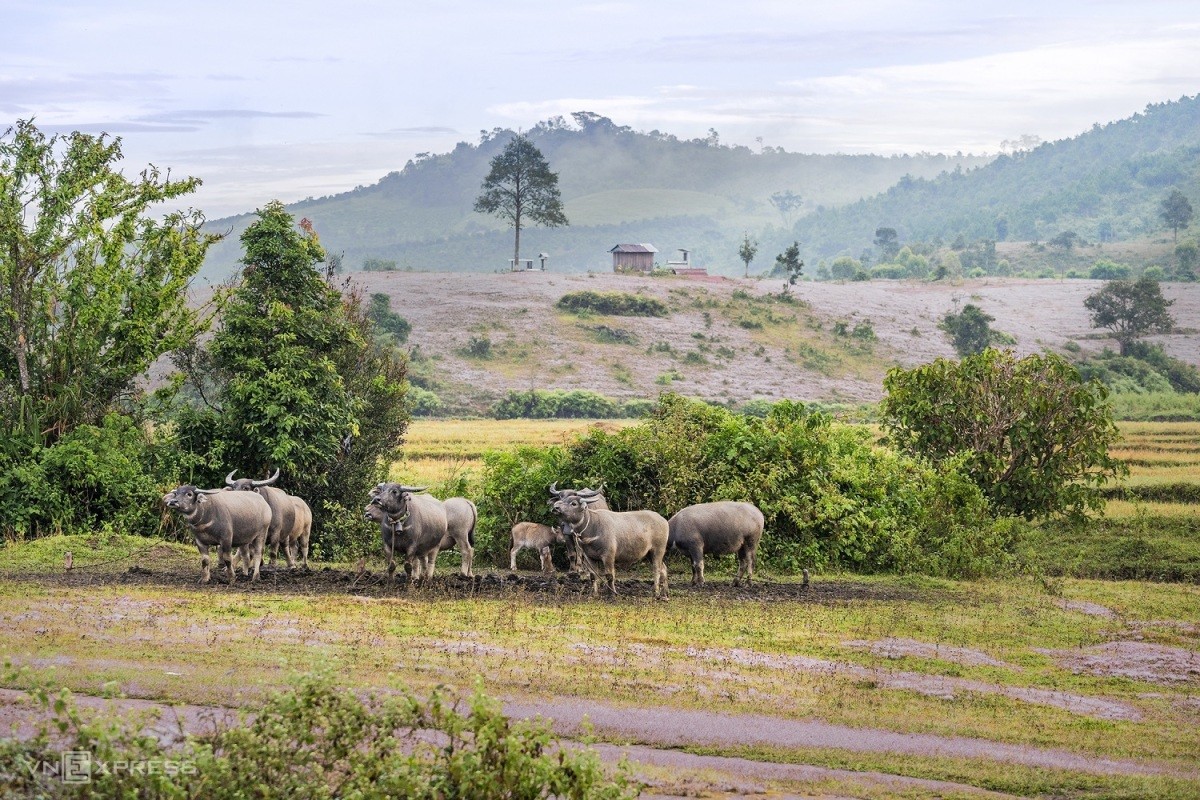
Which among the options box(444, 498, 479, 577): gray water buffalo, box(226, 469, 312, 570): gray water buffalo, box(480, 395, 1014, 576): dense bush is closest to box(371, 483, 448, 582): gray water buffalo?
box(444, 498, 479, 577): gray water buffalo

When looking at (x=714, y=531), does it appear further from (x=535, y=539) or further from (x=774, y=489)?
(x=535, y=539)

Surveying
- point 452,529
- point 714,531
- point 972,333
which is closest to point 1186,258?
point 972,333

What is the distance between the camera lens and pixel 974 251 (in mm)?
167500

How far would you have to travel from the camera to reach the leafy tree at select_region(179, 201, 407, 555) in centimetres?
2622

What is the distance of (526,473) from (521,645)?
970 cm

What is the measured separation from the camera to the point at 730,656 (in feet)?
52.4

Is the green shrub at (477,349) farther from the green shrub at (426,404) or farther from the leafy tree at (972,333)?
the leafy tree at (972,333)

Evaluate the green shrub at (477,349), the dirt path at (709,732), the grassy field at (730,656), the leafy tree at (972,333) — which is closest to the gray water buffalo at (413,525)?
the grassy field at (730,656)

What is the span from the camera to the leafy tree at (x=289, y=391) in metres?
26.2

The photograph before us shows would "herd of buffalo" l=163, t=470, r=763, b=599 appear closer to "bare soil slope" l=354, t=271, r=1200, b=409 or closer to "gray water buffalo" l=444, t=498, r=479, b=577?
"gray water buffalo" l=444, t=498, r=479, b=577

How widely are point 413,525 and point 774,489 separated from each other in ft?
25.1

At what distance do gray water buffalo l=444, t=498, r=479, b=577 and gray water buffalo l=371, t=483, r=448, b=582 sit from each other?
0.25 m

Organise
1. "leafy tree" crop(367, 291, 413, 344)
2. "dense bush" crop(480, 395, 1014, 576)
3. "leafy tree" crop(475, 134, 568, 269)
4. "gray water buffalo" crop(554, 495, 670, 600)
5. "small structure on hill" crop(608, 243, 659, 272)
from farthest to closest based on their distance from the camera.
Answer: "small structure on hill" crop(608, 243, 659, 272), "leafy tree" crop(475, 134, 568, 269), "leafy tree" crop(367, 291, 413, 344), "dense bush" crop(480, 395, 1014, 576), "gray water buffalo" crop(554, 495, 670, 600)

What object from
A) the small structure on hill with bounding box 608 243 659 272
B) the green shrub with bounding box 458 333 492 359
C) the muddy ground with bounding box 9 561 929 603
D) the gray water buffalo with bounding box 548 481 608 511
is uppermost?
the small structure on hill with bounding box 608 243 659 272
